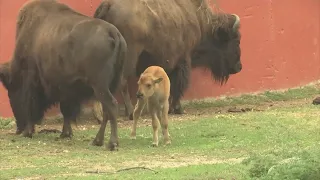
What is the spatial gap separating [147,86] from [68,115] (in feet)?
5.11

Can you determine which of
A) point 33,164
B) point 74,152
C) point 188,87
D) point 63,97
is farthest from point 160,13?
point 33,164

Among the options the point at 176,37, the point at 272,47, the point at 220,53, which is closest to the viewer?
the point at 176,37

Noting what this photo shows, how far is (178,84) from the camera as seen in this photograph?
14430mm

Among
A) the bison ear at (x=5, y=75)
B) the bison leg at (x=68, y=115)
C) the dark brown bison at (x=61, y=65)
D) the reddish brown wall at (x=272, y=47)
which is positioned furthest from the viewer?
the reddish brown wall at (x=272, y=47)

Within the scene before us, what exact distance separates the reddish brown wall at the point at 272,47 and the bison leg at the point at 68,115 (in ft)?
15.0

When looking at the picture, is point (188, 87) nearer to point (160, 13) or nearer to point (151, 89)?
point (160, 13)

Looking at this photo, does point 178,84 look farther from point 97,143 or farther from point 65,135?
point 97,143

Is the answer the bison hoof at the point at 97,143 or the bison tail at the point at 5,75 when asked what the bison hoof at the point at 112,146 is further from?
the bison tail at the point at 5,75

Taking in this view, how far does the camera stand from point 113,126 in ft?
33.5

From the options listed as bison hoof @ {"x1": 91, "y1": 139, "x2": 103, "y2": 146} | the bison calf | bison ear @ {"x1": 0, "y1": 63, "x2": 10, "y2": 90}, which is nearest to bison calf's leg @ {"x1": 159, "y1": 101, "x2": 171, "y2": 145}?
the bison calf

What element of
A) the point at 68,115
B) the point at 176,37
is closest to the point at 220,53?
the point at 176,37

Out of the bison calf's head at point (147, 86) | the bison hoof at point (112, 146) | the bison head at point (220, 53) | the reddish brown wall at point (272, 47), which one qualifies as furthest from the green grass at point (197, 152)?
the reddish brown wall at point (272, 47)

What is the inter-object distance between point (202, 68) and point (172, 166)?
7.37m

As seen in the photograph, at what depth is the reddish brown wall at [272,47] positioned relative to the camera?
1609 centimetres
